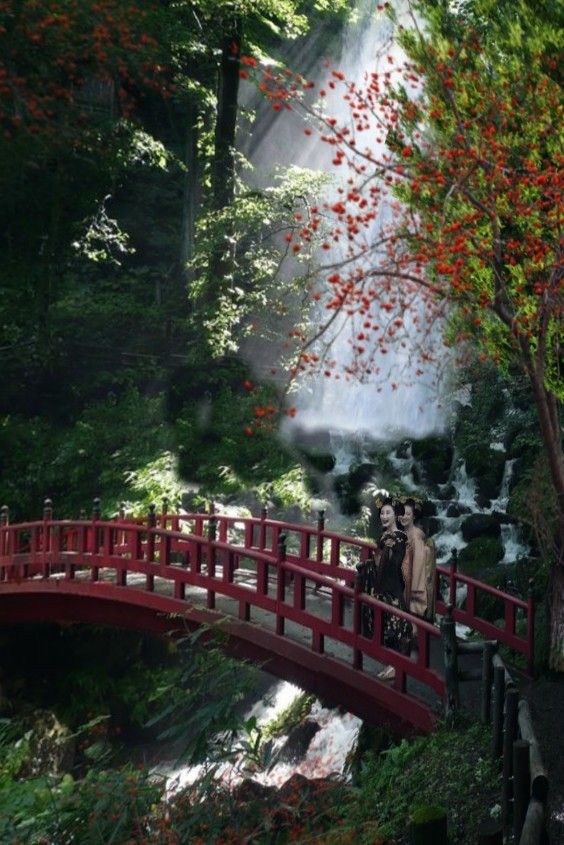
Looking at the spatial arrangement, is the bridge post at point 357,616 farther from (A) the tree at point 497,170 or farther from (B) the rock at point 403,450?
(B) the rock at point 403,450

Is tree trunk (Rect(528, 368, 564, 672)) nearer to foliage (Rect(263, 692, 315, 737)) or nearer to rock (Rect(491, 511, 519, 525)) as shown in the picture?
foliage (Rect(263, 692, 315, 737))

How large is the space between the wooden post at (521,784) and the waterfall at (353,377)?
15.5 meters

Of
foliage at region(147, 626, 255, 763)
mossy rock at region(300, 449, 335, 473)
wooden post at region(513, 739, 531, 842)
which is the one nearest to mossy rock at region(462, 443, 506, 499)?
mossy rock at region(300, 449, 335, 473)

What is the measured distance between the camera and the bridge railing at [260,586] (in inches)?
359

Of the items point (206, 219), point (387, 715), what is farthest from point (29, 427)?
point (387, 715)

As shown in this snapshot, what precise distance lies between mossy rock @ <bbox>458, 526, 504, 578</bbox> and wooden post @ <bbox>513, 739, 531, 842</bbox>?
12.0 meters

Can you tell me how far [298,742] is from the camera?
46.3 feet

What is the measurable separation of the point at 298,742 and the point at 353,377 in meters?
14.3

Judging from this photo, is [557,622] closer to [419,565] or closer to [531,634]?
[531,634]

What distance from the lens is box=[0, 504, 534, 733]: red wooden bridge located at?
30.6ft

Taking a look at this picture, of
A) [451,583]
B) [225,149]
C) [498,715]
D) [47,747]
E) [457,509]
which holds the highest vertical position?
[225,149]

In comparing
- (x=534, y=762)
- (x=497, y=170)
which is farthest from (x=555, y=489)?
(x=534, y=762)

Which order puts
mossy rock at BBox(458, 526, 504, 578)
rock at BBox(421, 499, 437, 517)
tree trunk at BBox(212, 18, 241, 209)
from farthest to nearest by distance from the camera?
tree trunk at BBox(212, 18, 241, 209) → rock at BBox(421, 499, 437, 517) → mossy rock at BBox(458, 526, 504, 578)

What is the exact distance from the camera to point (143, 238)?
27.4m
